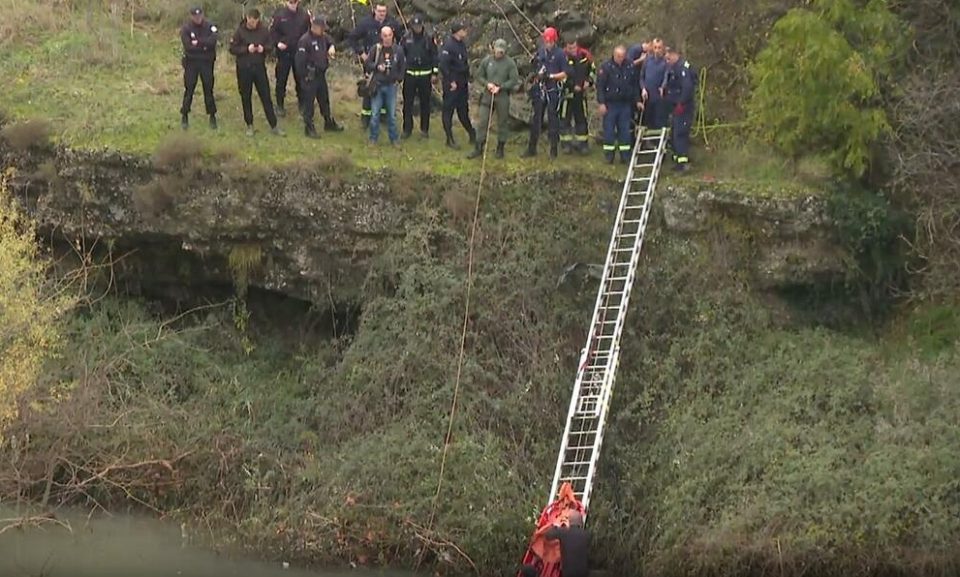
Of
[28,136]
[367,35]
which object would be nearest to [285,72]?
[367,35]

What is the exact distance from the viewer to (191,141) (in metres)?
22.2

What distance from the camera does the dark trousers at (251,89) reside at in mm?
22141

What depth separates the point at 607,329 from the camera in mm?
20547

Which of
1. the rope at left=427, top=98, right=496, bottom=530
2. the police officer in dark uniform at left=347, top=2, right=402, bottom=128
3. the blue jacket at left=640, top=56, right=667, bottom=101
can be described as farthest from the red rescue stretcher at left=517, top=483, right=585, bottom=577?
the police officer in dark uniform at left=347, top=2, right=402, bottom=128

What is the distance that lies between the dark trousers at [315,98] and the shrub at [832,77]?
6473mm

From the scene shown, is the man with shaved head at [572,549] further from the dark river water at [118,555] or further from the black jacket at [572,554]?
the dark river water at [118,555]

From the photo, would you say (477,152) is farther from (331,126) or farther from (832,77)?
(832,77)

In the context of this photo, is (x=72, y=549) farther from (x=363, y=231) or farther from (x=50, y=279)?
(x=363, y=231)

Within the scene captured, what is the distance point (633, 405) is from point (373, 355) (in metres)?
3.81

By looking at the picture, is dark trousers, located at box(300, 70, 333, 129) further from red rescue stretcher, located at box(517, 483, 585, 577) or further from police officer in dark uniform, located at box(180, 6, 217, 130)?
red rescue stretcher, located at box(517, 483, 585, 577)

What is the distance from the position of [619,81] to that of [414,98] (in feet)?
11.4

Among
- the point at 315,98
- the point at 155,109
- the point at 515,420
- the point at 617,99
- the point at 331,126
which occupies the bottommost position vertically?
Answer: the point at 515,420

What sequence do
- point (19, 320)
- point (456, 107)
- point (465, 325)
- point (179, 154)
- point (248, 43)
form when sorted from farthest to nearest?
point (456, 107) → point (179, 154) → point (248, 43) → point (465, 325) → point (19, 320)

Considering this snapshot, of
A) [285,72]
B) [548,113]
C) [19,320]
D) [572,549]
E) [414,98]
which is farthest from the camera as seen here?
[414,98]
